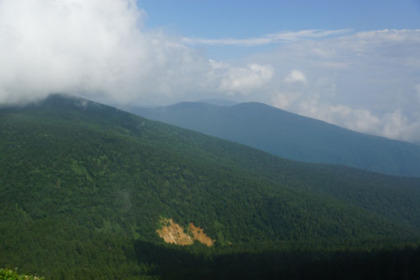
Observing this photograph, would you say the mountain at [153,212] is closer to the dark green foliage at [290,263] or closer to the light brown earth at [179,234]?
the light brown earth at [179,234]

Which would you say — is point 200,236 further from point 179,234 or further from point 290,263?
point 290,263

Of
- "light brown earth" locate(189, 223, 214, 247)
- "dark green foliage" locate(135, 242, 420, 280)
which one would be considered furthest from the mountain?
"dark green foliage" locate(135, 242, 420, 280)

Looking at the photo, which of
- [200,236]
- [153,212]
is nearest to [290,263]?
[200,236]

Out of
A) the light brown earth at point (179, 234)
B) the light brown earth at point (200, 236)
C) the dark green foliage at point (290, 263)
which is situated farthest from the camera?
the light brown earth at point (200, 236)

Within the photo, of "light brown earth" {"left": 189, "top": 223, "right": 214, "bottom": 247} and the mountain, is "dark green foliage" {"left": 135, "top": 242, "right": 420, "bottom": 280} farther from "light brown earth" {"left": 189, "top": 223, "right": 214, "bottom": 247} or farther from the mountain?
"light brown earth" {"left": 189, "top": 223, "right": 214, "bottom": 247}

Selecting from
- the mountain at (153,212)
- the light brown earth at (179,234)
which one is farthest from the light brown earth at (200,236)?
the mountain at (153,212)

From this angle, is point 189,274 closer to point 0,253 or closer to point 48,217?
point 0,253
